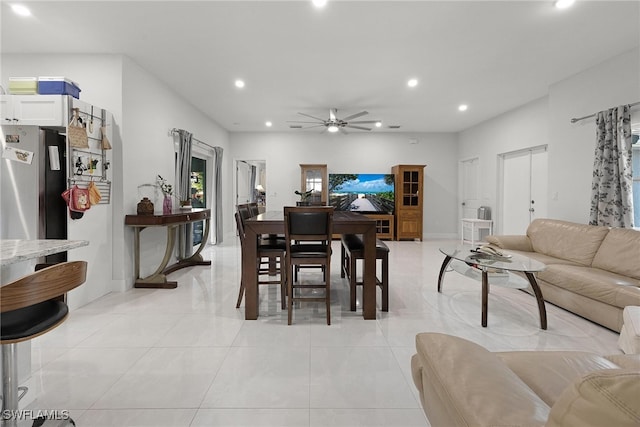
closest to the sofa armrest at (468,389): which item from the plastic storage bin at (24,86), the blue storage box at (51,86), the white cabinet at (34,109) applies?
the white cabinet at (34,109)

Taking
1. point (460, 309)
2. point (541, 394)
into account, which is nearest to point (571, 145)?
point (460, 309)

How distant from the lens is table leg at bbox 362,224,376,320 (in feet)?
8.71

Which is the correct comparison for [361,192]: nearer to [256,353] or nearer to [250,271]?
[250,271]

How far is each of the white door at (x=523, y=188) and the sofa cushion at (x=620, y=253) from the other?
2235mm

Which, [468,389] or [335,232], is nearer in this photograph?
[468,389]

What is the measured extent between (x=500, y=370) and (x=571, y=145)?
442 centimetres

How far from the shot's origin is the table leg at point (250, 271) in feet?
8.66

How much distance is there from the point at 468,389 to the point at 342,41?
3.26 meters

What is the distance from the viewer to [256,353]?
2062mm

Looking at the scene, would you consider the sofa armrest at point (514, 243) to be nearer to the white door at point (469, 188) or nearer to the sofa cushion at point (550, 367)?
the sofa cushion at point (550, 367)

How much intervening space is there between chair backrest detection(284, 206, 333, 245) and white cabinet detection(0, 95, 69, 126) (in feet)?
7.66

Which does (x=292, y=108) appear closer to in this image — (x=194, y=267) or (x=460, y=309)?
(x=194, y=267)

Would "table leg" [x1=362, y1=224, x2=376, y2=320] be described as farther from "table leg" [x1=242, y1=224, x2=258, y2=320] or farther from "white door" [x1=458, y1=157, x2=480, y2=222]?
"white door" [x1=458, y1=157, x2=480, y2=222]

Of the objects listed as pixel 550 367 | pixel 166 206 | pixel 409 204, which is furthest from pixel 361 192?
pixel 550 367
